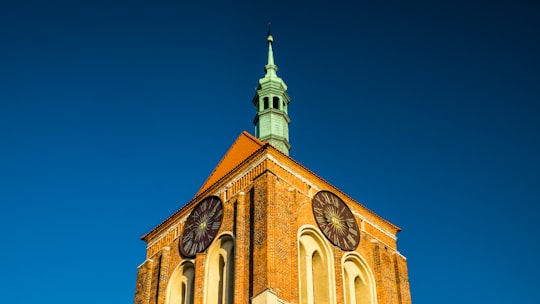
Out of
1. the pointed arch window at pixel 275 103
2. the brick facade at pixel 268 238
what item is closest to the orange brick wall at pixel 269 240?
the brick facade at pixel 268 238

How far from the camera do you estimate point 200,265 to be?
101 ft

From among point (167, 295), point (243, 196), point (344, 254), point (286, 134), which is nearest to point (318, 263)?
point (344, 254)

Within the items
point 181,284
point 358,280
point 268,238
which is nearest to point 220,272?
point 181,284

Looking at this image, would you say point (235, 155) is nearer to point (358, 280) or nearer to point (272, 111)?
point (272, 111)

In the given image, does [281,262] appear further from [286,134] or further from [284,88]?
[284,88]

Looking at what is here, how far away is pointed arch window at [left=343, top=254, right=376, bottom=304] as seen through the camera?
104 ft

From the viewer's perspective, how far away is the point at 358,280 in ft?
106

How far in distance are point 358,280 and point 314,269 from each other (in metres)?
2.37

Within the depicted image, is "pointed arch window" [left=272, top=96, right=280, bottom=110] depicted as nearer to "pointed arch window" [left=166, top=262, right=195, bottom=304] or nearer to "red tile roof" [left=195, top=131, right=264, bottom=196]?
"red tile roof" [left=195, top=131, right=264, bottom=196]

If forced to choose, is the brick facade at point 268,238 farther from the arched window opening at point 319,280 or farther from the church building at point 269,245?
the arched window opening at point 319,280

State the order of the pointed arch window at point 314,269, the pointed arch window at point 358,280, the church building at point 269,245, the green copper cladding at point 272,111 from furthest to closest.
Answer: the green copper cladding at point 272,111
the pointed arch window at point 358,280
the pointed arch window at point 314,269
the church building at point 269,245

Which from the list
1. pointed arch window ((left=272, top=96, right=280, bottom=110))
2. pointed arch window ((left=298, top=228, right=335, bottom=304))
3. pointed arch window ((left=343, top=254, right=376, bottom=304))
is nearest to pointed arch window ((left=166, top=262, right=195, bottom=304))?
pointed arch window ((left=298, top=228, right=335, bottom=304))

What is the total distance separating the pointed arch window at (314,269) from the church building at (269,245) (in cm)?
4

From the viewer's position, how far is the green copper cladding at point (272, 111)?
38.0 metres
